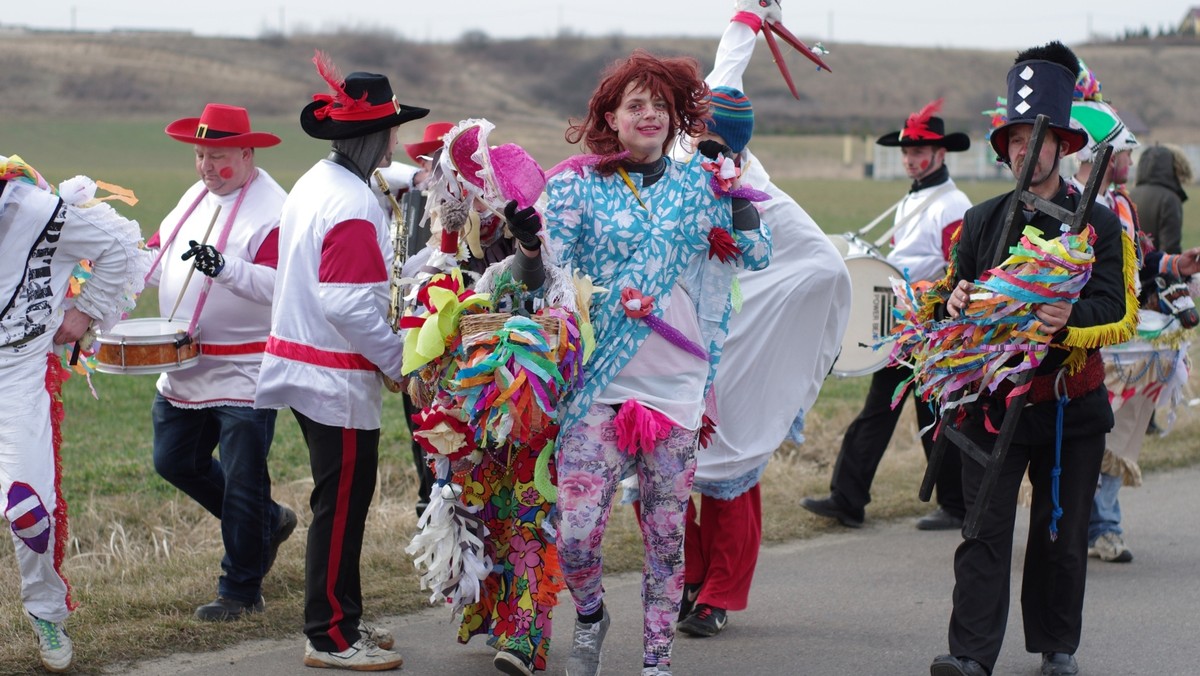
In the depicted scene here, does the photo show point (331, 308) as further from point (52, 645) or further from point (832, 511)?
point (832, 511)

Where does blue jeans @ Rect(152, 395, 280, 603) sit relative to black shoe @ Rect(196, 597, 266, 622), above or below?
above

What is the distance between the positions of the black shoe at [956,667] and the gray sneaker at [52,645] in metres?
2.96

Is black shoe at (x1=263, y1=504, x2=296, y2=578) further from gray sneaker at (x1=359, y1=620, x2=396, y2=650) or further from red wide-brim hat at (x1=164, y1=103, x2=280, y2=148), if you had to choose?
red wide-brim hat at (x1=164, y1=103, x2=280, y2=148)

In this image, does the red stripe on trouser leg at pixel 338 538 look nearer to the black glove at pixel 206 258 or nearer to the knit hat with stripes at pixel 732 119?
the black glove at pixel 206 258

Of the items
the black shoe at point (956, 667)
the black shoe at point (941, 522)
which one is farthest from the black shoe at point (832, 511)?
the black shoe at point (956, 667)

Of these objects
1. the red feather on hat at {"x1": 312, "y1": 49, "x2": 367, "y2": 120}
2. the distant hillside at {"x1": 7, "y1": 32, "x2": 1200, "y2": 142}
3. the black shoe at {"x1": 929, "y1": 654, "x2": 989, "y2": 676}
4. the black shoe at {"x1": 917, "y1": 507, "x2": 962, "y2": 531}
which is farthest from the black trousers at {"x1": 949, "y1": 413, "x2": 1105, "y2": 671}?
the distant hillside at {"x1": 7, "y1": 32, "x2": 1200, "y2": 142}

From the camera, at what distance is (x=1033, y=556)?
17.1 feet

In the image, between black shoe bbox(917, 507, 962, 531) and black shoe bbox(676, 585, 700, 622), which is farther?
black shoe bbox(917, 507, 962, 531)

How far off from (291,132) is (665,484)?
46.0 meters

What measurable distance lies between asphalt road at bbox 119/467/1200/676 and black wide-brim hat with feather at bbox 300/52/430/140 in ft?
6.33

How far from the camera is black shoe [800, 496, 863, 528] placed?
299 inches

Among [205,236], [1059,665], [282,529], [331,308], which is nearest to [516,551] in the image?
[331,308]

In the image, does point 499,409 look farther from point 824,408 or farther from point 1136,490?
point 824,408

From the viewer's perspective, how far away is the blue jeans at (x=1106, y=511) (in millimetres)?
7016
